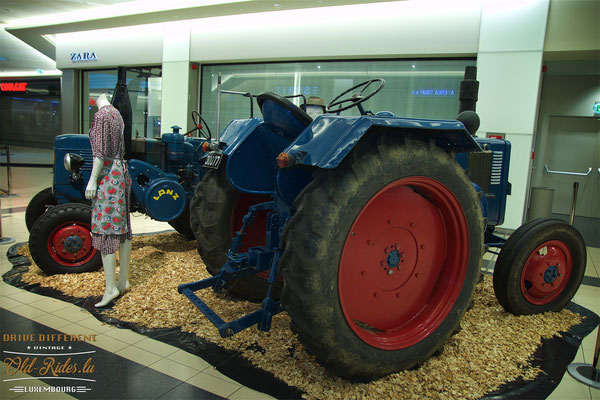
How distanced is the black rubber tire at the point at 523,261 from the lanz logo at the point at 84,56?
1078cm

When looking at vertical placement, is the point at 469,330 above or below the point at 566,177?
below

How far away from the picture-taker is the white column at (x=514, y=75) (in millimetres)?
5875

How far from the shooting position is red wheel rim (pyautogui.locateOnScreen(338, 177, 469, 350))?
199cm

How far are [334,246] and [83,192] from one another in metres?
3.14

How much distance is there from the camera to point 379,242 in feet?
6.67

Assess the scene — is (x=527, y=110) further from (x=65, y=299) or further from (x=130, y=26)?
(x=130, y=26)

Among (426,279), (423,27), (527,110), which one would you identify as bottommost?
(426,279)

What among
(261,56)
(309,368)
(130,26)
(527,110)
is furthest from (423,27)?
(130,26)

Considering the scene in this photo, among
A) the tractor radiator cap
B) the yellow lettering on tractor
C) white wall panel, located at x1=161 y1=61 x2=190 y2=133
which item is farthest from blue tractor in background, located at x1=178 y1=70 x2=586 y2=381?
white wall panel, located at x1=161 y1=61 x2=190 y2=133

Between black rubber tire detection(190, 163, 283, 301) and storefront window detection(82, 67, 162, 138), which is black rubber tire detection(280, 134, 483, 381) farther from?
storefront window detection(82, 67, 162, 138)

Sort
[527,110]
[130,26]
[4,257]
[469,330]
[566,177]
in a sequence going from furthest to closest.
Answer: [130,26] → [566,177] → [527,110] → [4,257] → [469,330]

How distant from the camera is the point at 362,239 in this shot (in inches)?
78.5

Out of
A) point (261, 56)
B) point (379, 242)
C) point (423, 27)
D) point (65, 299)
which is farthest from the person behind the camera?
point (261, 56)

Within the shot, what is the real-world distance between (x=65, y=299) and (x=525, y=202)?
6.11 m
